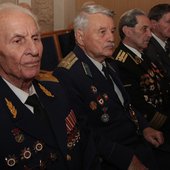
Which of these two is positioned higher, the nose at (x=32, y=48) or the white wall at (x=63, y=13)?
the nose at (x=32, y=48)

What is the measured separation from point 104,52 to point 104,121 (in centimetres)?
47

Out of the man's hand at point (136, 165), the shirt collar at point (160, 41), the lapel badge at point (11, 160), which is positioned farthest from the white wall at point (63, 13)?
the lapel badge at point (11, 160)

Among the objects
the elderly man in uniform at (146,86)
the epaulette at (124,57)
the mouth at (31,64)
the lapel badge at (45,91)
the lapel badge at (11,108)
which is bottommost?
the elderly man in uniform at (146,86)

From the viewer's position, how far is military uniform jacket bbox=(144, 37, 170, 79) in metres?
2.83

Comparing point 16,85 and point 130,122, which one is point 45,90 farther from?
point 130,122

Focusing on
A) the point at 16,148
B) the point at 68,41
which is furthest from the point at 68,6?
the point at 16,148

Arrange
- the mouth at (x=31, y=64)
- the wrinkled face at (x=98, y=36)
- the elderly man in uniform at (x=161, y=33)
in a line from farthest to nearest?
the elderly man in uniform at (x=161, y=33) → the wrinkled face at (x=98, y=36) → the mouth at (x=31, y=64)

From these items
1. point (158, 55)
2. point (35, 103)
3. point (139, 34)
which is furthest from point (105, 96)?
point (158, 55)

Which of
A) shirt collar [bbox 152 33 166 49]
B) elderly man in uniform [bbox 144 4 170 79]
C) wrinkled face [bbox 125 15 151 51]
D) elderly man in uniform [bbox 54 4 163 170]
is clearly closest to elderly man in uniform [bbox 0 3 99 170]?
elderly man in uniform [bbox 54 4 163 170]

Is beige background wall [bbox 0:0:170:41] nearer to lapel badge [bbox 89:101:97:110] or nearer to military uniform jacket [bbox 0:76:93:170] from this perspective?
lapel badge [bbox 89:101:97:110]

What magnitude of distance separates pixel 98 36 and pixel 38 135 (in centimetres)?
95

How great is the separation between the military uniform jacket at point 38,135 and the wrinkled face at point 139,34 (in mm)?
1321

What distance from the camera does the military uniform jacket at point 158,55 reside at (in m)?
2.83

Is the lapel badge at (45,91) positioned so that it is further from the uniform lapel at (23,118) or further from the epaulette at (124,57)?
the epaulette at (124,57)
